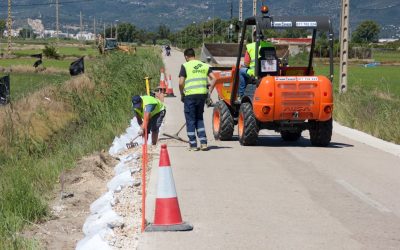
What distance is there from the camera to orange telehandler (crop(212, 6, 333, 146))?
15391 mm

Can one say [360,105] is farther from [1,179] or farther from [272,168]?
[1,179]

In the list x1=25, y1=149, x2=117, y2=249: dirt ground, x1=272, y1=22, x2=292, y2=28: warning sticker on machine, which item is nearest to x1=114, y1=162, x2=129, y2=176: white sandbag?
x1=25, y1=149, x2=117, y2=249: dirt ground

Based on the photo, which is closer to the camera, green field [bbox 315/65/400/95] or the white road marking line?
the white road marking line

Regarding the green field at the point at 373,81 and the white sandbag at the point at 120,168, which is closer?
the white sandbag at the point at 120,168

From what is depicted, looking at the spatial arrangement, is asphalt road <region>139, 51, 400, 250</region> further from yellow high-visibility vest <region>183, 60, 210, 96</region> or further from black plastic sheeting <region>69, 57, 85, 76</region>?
black plastic sheeting <region>69, 57, 85, 76</region>

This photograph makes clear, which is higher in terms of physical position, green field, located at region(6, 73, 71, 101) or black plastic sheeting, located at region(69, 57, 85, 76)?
black plastic sheeting, located at region(69, 57, 85, 76)

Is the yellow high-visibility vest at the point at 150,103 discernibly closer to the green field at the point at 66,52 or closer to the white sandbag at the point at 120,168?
the white sandbag at the point at 120,168

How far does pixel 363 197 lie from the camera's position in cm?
1075

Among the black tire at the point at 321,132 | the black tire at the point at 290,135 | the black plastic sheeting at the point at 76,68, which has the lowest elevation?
the black tire at the point at 290,135

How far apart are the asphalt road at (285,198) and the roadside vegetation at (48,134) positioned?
1636 mm

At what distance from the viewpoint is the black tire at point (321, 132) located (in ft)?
53.0

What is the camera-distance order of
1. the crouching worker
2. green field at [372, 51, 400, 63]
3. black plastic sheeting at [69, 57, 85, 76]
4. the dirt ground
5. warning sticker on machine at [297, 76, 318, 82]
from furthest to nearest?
green field at [372, 51, 400, 63]
black plastic sheeting at [69, 57, 85, 76]
warning sticker on machine at [297, 76, 318, 82]
the crouching worker
the dirt ground

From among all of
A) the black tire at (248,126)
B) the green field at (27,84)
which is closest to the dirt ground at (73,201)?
the black tire at (248,126)

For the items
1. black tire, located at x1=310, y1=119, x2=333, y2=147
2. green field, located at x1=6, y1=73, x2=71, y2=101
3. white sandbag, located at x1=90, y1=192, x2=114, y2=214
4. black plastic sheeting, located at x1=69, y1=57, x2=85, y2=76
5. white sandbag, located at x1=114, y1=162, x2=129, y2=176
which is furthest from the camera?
black plastic sheeting, located at x1=69, y1=57, x2=85, y2=76
